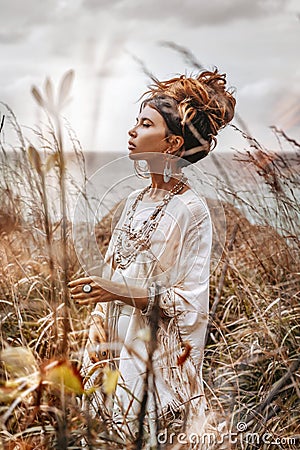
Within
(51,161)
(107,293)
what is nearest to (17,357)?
(51,161)

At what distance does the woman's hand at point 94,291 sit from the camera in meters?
1.24

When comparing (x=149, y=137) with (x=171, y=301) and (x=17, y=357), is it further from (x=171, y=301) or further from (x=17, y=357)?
(x=17, y=357)

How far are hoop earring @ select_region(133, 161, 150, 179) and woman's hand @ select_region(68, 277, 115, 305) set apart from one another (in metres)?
0.25

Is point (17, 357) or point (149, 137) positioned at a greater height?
point (149, 137)

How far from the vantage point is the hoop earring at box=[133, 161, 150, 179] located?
4.49 feet

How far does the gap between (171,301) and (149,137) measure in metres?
0.32

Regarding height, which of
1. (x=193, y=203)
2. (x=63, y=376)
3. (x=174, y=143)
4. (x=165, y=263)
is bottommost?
(x=63, y=376)

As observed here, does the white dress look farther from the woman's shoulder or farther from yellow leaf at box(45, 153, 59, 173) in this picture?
yellow leaf at box(45, 153, 59, 173)

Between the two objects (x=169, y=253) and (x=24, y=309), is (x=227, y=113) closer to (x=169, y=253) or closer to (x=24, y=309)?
(x=169, y=253)

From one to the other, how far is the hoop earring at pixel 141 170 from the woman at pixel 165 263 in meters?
0.01

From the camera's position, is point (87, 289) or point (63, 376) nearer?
point (63, 376)

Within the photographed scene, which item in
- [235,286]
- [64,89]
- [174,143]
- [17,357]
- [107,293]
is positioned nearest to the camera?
[64,89]

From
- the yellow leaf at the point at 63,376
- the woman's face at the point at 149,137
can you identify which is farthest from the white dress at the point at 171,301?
the yellow leaf at the point at 63,376

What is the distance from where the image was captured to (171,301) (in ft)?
4.17
